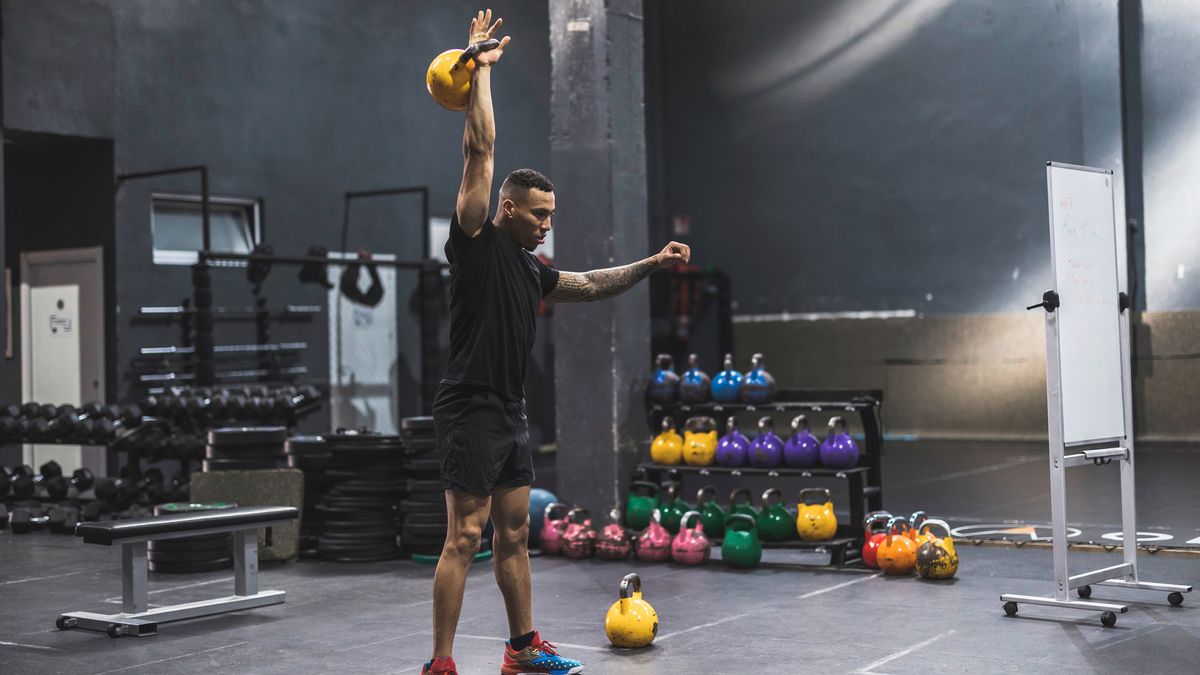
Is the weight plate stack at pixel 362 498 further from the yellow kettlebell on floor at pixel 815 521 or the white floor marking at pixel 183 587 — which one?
the yellow kettlebell on floor at pixel 815 521

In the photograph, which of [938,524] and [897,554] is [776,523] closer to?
[897,554]

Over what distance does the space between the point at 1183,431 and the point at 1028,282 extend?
71.5 inches

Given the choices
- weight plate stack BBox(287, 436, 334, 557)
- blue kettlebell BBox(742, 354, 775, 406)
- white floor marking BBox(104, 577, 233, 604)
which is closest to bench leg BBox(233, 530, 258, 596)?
white floor marking BBox(104, 577, 233, 604)

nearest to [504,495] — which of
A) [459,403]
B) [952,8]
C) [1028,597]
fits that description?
[459,403]

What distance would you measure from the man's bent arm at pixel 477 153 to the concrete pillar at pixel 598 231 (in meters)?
3.01

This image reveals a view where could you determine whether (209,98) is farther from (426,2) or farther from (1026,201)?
(1026,201)

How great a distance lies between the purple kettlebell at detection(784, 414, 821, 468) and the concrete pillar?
0.92m

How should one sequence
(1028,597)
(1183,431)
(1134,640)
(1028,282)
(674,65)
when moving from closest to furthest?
(1134,640), (1028,597), (1183,431), (1028,282), (674,65)

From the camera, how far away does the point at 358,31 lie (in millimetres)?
10664

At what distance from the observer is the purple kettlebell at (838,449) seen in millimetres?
5637

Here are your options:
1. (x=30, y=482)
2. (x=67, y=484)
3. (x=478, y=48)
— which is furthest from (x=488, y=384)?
(x=30, y=482)

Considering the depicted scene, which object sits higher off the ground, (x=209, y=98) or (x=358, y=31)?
(x=358, y=31)

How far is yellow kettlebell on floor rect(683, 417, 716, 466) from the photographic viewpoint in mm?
6062

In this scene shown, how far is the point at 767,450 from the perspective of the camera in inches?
229
